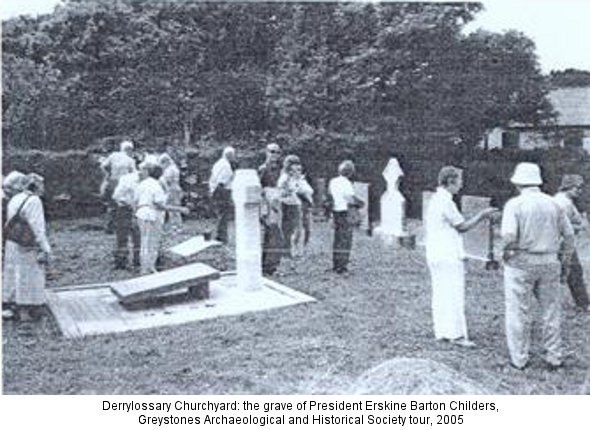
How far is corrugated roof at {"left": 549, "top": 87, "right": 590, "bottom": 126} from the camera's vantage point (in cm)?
2027

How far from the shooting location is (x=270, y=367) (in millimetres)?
5973

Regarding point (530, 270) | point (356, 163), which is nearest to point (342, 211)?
point (530, 270)

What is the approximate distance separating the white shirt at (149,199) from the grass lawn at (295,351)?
197 cm

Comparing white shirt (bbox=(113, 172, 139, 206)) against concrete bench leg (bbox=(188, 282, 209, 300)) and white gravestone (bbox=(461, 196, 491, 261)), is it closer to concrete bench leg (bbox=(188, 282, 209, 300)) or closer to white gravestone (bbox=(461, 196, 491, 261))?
concrete bench leg (bbox=(188, 282, 209, 300))

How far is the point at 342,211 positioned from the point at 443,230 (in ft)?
11.0

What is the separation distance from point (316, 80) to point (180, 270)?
11171 millimetres

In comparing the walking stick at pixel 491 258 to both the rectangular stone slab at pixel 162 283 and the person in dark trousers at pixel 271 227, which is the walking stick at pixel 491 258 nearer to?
the person in dark trousers at pixel 271 227

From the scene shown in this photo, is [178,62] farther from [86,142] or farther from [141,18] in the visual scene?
[86,142]

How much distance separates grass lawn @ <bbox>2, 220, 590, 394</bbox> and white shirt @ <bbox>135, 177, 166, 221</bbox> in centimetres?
197

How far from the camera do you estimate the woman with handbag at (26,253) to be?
24.2ft

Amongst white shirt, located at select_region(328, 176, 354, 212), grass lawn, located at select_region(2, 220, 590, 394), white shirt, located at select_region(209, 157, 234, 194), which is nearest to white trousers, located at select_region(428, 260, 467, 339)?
grass lawn, located at select_region(2, 220, 590, 394)

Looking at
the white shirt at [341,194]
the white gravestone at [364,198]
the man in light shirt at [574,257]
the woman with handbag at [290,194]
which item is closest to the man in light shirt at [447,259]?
the man in light shirt at [574,257]

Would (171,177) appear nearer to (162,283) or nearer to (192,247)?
(192,247)

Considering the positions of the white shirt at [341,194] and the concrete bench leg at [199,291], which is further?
the white shirt at [341,194]
